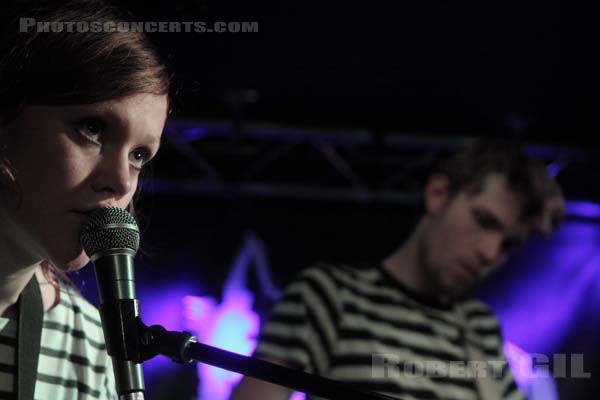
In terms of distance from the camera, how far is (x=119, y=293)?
1.13m

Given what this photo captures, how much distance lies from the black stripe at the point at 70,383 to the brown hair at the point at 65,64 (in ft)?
1.13

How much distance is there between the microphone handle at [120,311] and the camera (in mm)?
1100

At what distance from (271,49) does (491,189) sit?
2356 mm

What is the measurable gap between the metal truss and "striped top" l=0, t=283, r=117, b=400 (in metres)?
3.93

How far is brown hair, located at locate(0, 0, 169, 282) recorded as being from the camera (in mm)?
1348

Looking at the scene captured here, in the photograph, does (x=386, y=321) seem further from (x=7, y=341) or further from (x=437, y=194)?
(x=7, y=341)

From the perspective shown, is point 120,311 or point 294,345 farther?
point 294,345

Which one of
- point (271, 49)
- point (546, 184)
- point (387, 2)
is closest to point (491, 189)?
point (546, 184)

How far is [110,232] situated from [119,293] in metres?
0.08

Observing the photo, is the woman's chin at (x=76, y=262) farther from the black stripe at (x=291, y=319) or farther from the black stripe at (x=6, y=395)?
the black stripe at (x=291, y=319)

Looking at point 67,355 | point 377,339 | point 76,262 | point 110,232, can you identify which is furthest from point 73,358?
point 377,339

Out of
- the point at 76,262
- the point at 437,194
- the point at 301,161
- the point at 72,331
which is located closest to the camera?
the point at 76,262

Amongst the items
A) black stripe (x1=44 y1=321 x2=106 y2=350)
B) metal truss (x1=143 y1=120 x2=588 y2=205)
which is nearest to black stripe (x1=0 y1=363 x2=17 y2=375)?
black stripe (x1=44 y1=321 x2=106 y2=350)

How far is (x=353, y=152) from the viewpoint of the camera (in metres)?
5.86
